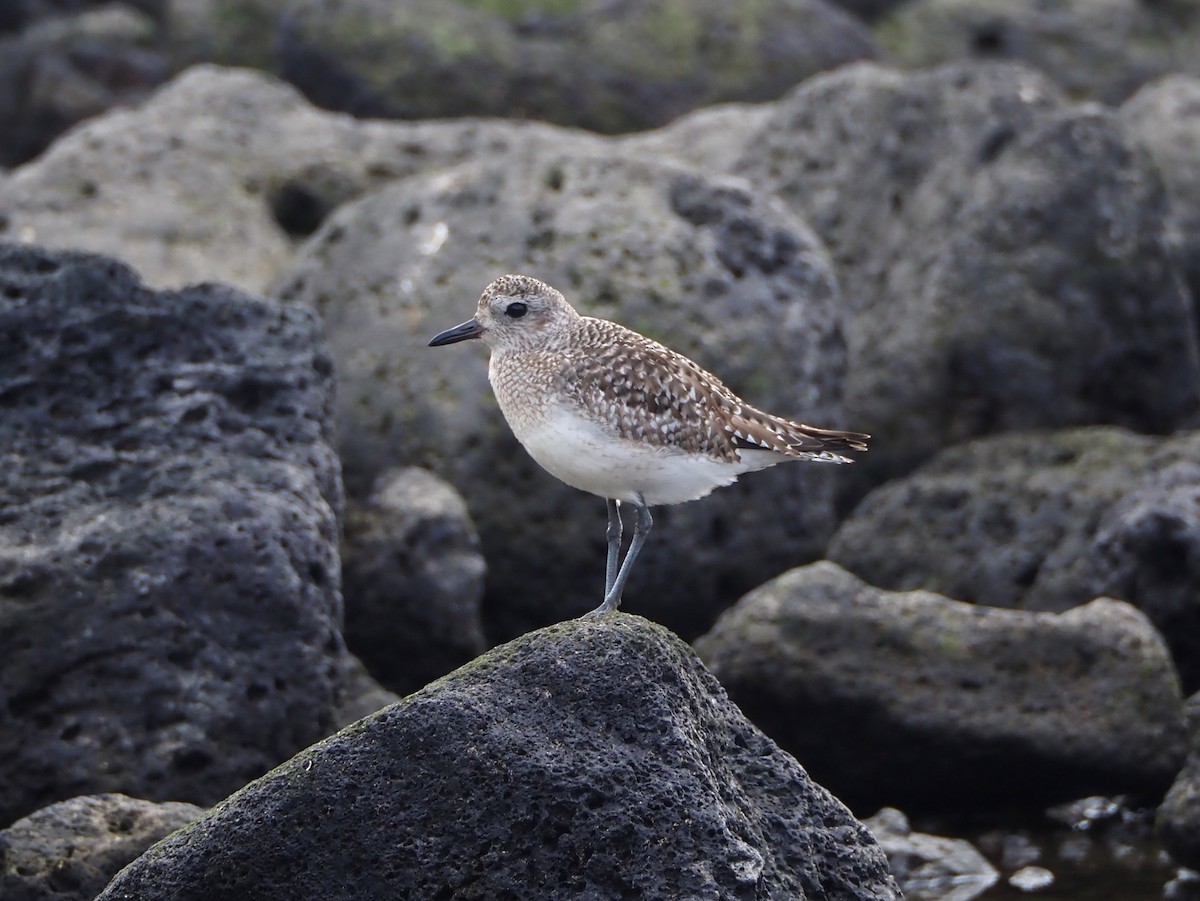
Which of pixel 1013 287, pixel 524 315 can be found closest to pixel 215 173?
pixel 1013 287

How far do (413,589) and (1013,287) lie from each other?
580cm

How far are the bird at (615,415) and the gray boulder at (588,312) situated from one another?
3580 millimetres

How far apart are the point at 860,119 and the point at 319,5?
329 inches

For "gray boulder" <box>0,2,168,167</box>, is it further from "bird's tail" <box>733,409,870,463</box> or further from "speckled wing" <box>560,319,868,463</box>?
"bird's tail" <box>733,409,870,463</box>

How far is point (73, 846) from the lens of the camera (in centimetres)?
840

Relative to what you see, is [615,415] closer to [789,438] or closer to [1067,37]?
[789,438]

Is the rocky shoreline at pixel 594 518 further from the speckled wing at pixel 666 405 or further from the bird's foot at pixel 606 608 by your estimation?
the speckled wing at pixel 666 405

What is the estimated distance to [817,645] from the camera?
37.0 ft

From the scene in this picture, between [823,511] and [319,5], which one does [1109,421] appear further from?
[319,5]

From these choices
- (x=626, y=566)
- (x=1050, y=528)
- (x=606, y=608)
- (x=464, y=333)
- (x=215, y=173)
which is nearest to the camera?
(x=606, y=608)

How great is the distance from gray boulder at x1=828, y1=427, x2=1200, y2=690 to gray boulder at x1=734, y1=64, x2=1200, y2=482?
0.82 metres

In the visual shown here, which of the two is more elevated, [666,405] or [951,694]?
[666,405]

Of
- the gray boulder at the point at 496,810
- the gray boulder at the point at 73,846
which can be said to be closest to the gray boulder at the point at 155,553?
the gray boulder at the point at 73,846

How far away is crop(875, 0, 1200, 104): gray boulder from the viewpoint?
84.1ft
